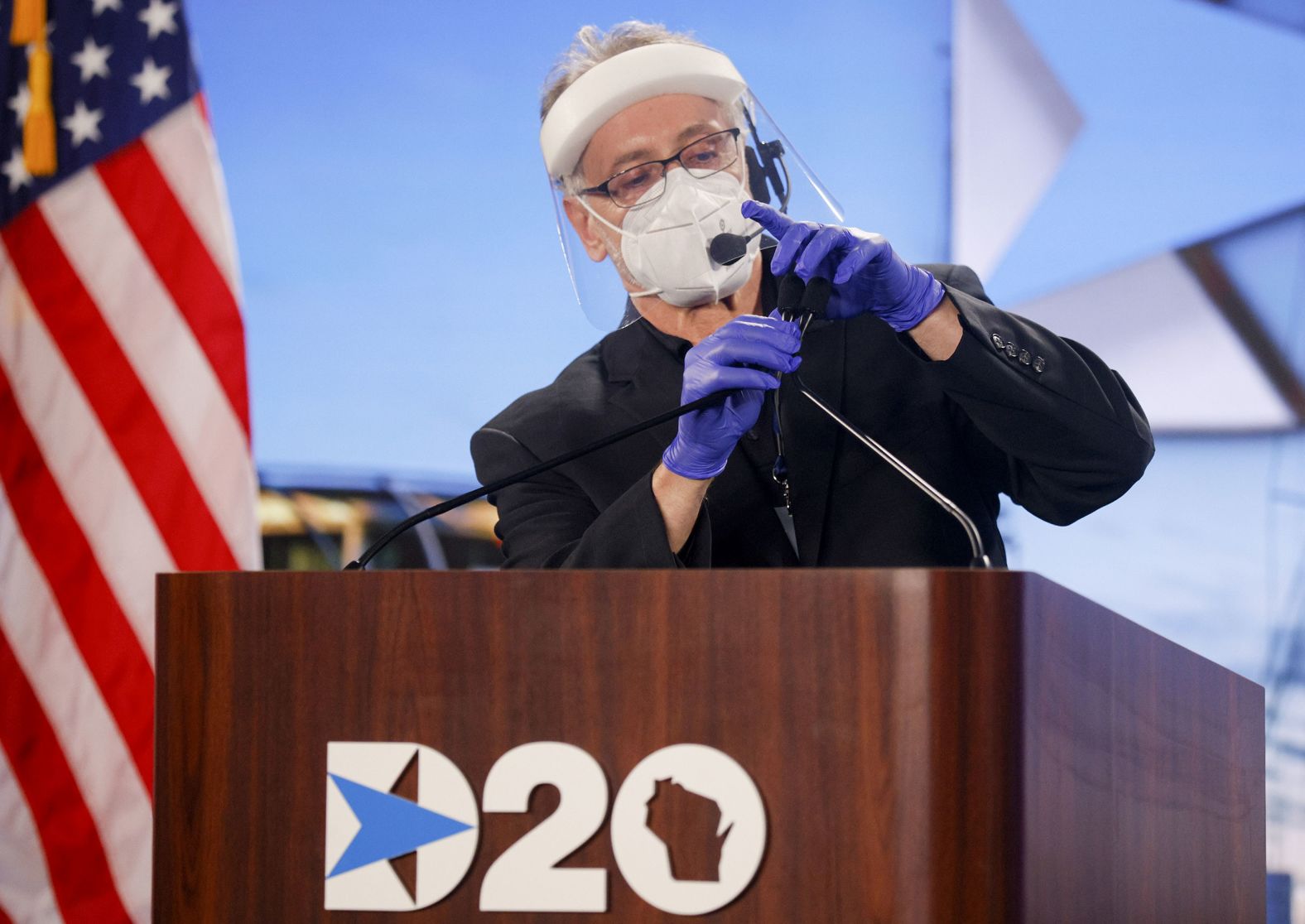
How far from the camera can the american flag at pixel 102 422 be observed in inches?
99.7

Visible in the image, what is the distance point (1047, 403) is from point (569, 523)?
580 millimetres

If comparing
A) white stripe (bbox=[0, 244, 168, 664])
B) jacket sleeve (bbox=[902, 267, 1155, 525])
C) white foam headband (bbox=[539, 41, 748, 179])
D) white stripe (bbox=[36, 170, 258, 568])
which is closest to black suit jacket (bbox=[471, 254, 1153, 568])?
jacket sleeve (bbox=[902, 267, 1155, 525])

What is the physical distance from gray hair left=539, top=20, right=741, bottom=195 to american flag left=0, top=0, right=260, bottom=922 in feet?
3.81

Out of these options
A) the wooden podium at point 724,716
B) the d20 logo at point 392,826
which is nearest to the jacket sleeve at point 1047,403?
the wooden podium at point 724,716

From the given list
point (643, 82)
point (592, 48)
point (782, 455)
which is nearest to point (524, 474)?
point (782, 455)

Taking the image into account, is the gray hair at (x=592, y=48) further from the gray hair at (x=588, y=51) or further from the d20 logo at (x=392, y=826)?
the d20 logo at (x=392, y=826)

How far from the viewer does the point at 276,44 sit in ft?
8.80

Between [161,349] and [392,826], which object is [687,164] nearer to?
[392,826]

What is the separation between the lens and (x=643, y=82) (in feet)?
5.04

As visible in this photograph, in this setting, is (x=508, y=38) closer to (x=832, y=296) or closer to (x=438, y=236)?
(x=438, y=236)

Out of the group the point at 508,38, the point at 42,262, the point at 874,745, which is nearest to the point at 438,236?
the point at 508,38

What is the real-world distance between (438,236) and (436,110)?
26cm

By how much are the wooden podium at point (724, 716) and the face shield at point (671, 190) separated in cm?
70

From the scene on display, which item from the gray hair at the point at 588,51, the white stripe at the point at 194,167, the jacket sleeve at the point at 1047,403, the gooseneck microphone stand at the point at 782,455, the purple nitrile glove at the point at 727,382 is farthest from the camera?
the white stripe at the point at 194,167
